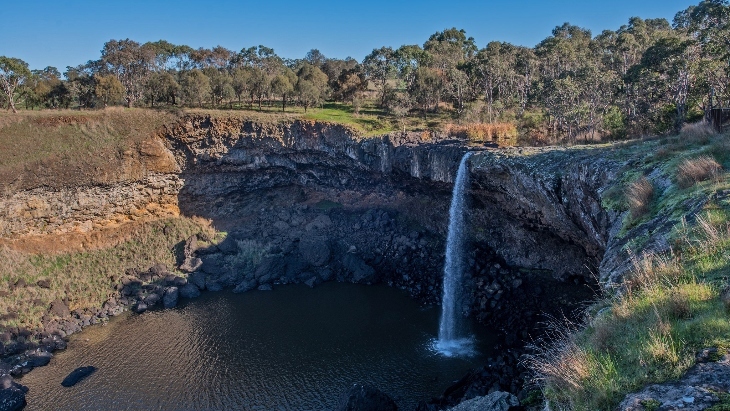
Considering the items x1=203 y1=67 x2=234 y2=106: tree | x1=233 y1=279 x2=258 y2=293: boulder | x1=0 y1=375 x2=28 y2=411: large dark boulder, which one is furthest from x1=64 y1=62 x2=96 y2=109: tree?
x1=0 y1=375 x2=28 y2=411: large dark boulder

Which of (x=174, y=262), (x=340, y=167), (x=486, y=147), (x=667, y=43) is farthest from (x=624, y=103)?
(x=174, y=262)

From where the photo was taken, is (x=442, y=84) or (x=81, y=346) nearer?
(x=81, y=346)

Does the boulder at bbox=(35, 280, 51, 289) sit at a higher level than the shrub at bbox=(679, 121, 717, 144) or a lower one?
lower

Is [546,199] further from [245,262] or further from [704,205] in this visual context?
[245,262]

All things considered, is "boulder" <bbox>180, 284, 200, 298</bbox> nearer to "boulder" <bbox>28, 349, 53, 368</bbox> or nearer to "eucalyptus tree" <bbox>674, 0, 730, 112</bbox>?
"boulder" <bbox>28, 349, 53, 368</bbox>

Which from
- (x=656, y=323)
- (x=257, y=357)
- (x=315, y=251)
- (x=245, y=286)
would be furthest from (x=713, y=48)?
(x=245, y=286)

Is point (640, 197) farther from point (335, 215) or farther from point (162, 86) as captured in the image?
point (162, 86)

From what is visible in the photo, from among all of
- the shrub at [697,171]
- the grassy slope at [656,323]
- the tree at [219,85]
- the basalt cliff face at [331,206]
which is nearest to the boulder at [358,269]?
the basalt cliff face at [331,206]
